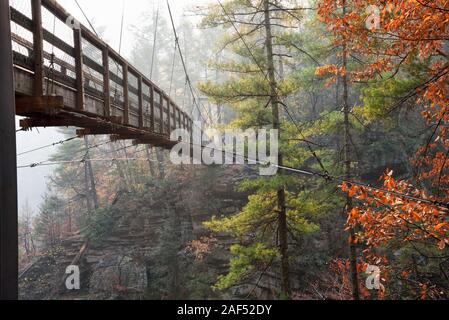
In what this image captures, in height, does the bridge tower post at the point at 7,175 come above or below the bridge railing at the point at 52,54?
below

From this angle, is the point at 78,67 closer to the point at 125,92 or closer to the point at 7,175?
the point at 125,92

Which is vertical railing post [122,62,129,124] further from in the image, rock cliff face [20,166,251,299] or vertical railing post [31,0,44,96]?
rock cliff face [20,166,251,299]

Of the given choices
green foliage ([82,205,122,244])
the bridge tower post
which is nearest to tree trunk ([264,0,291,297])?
the bridge tower post

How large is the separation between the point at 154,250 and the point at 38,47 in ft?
48.7

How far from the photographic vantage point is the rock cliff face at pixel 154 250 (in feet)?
51.8

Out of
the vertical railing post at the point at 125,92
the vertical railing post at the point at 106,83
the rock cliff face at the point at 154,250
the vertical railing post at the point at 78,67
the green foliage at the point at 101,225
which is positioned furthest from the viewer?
the green foliage at the point at 101,225

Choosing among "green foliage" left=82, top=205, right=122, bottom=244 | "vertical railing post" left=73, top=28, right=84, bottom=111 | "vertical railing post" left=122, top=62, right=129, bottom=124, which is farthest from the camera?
"green foliage" left=82, top=205, right=122, bottom=244

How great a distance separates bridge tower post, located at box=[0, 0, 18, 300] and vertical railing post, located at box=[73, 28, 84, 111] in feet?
8.35

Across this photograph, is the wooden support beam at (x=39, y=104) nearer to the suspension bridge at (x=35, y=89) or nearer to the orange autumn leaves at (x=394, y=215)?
the suspension bridge at (x=35, y=89)

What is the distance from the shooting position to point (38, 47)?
12.0ft

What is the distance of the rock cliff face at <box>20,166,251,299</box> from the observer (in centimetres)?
1578

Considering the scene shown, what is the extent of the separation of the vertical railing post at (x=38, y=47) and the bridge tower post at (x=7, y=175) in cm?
168

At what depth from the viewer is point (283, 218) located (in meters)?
8.84

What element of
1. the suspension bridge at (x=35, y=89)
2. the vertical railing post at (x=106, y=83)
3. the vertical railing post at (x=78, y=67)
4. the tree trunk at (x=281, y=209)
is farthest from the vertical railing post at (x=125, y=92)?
the tree trunk at (x=281, y=209)
